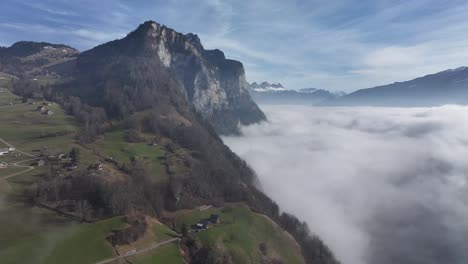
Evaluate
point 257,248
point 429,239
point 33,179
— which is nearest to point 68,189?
point 33,179

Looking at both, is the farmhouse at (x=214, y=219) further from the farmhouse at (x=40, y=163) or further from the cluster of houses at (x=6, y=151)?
the cluster of houses at (x=6, y=151)

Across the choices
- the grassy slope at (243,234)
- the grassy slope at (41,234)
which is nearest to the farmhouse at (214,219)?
the grassy slope at (243,234)

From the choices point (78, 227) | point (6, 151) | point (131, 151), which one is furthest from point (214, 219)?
point (6, 151)

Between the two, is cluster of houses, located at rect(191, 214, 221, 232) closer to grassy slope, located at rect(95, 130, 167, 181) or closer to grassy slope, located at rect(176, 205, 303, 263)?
grassy slope, located at rect(176, 205, 303, 263)

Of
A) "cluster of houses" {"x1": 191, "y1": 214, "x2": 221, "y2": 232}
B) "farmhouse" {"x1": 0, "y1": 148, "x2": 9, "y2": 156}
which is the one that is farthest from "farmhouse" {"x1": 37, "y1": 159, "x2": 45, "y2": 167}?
"cluster of houses" {"x1": 191, "y1": 214, "x2": 221, "y2": 232}

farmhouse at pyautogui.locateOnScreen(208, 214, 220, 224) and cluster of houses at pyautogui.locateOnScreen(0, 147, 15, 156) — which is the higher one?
cluster of houses at pyautogui.locateOnScreen(0, 147, 15, 156)

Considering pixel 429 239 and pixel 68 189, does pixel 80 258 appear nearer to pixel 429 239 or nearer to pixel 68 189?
pixel 68 189
